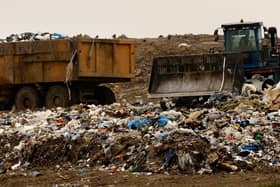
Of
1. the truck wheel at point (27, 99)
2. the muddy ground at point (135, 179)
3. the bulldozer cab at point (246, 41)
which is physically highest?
the bulldozer cab at point (246, 41)

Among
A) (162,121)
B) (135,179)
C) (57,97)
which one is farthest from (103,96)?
(135,179)

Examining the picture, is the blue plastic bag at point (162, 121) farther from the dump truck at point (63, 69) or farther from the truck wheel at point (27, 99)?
the truck wheel at point (27, 99)

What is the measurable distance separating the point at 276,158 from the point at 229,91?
6287 mm

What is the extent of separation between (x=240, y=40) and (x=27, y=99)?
22.3 ft

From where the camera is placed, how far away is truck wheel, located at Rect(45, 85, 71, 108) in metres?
20.8

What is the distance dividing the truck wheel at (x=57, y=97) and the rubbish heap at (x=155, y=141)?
4.43 m

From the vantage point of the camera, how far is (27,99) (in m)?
21.5

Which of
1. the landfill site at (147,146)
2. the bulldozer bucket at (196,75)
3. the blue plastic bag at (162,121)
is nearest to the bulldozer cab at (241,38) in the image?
the bulldozer bucket at (196,75)

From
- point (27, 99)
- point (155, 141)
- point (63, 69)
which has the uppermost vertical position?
point (63, 69)

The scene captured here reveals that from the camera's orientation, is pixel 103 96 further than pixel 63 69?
Yes

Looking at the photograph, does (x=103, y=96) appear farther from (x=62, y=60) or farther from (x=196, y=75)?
Result: (x=196, y=75)

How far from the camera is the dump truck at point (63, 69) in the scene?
66.2ft

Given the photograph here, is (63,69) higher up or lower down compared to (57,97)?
higher up

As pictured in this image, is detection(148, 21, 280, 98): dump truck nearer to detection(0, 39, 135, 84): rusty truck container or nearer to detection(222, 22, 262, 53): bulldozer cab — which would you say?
detection(0, 39, 135, 84): rusty truck container
